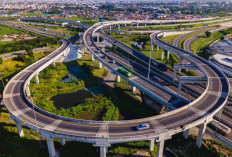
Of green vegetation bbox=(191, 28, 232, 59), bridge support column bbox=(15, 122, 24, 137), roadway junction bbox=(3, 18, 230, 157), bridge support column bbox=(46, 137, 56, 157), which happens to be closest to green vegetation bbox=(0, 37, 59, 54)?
roadway junction bbox=(3, 18, 230, 157)

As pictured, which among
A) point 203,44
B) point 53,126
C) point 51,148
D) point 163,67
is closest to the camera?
point 53,126

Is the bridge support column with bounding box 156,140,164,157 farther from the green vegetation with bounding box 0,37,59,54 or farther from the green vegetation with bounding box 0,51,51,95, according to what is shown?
the green vegetation with bounding box 0,37,59,54

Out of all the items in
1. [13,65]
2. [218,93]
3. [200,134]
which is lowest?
[200,134]

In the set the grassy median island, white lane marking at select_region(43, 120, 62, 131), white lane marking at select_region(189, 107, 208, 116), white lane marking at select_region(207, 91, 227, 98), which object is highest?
white lane marking at select_region(207, 91, 227, 98)

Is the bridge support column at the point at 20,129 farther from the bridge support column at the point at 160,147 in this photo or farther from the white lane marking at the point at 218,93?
the white lane marking at the point at 218,93

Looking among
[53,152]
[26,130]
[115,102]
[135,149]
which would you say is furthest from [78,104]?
[135,149]

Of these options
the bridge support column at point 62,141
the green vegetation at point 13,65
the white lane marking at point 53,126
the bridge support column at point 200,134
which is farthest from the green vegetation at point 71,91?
the bridge support column at point 200,134

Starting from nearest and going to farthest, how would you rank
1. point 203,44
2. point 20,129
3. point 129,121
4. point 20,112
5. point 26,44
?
point 129,121
point 20,112
point 20,129
point 26,44
point 203,44

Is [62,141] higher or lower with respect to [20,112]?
lower

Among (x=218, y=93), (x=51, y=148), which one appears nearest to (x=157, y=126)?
(x=218, y=93)

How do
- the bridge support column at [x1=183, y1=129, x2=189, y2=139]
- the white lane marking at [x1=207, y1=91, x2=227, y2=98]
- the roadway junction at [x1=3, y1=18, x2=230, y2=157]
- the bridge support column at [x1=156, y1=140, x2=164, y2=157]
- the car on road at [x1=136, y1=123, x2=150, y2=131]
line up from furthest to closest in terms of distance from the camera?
the white lane marking at [x1=207, y1=91, x2=227, y2=98], the bridge support column at [x1=183, y1=129, x2=189, y2=139], the car on road at [x1=136, y1=123, x2=150, y2=131], the bridge support column at [x1=156, y1=140, x2=164, y2=157], the roadway junction at [x1=3, y1=18, x2=230, y2=157]

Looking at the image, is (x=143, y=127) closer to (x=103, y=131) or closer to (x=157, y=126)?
(x=157, y=126)
